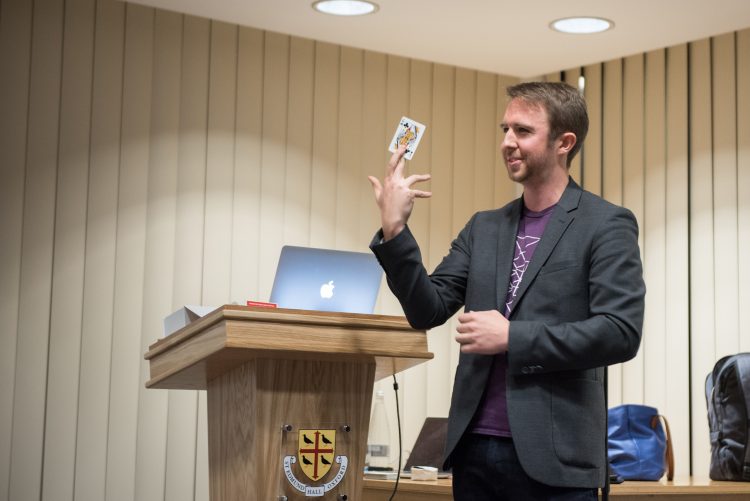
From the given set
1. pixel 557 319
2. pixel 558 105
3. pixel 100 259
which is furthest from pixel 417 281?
pixel 100 259

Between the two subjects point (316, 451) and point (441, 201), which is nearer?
point (316, 451)

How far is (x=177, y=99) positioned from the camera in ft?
15.1

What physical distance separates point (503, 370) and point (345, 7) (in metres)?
2.82

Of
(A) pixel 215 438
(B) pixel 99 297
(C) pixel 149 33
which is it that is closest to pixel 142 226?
(B) pixel 99 297

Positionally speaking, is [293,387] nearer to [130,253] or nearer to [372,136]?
[130,253]

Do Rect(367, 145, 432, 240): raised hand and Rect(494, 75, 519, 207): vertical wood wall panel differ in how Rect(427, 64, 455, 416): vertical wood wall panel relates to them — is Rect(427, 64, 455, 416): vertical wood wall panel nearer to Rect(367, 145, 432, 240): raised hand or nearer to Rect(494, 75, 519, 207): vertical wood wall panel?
Rect(494, 75, 519, 207): vertical wood wall panel

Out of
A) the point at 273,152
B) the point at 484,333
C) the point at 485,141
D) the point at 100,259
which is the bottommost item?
the point at 484,333

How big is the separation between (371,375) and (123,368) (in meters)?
2.43

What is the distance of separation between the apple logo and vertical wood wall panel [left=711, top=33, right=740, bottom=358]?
276cm

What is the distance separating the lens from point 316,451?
2100mm

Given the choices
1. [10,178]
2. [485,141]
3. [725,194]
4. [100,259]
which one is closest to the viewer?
[10,178]

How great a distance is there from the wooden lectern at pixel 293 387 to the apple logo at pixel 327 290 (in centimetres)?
20

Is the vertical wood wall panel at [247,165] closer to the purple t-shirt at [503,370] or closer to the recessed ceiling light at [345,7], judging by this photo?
the recessed ceiling light at [345,7]

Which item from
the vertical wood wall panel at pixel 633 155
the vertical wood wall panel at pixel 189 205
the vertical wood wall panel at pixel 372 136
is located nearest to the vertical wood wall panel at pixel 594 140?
the vertical wood wall panel at pixel 633 155
